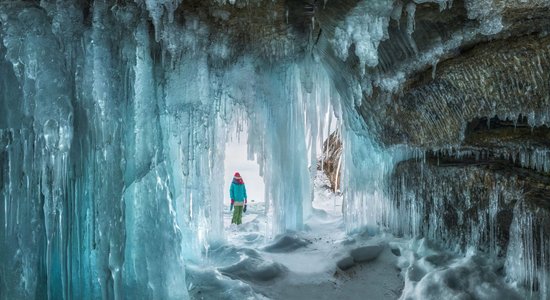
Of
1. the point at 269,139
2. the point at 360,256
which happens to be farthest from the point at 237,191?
the point at 360,256

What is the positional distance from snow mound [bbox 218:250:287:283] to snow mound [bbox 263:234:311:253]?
3.65 ft

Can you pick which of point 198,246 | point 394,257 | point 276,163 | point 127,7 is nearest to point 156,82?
point 127,7

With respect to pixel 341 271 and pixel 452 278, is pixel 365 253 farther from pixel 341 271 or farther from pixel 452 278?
pixel 452 278

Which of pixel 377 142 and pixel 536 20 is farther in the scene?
pixel 377 142

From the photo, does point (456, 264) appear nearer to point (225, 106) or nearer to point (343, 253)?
point (343, 253)

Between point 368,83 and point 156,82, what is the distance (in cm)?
361

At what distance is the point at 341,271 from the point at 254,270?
1.56 m

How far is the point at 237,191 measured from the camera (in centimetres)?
1163

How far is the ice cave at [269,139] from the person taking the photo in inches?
214

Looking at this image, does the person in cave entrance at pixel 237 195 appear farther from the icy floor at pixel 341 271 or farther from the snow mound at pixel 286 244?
the snow mound at pixel 286 244

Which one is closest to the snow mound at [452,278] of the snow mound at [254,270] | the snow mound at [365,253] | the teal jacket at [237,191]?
the snow mound at [365,253]

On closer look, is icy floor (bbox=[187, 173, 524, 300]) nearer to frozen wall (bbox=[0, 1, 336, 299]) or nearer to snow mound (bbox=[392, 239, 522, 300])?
snow mound (bbox=[392, 239, 522, 300])

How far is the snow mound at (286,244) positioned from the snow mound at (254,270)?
111cm

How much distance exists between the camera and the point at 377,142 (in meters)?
9.73
